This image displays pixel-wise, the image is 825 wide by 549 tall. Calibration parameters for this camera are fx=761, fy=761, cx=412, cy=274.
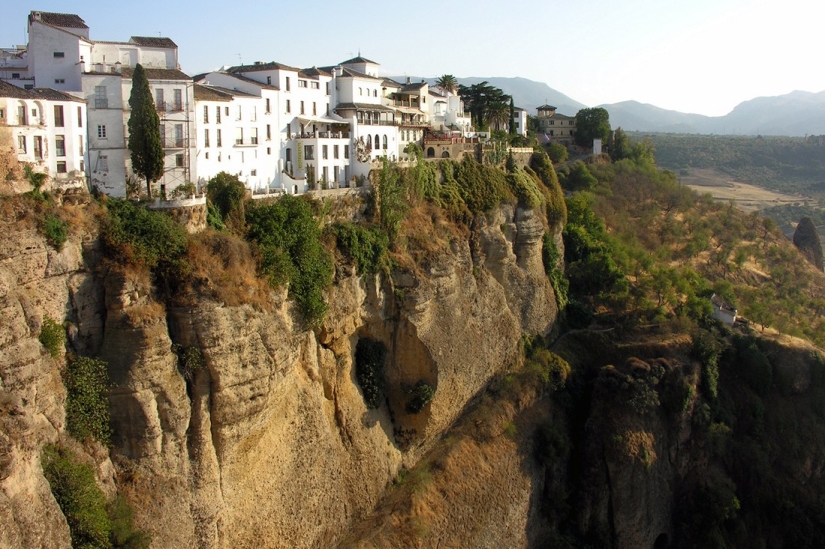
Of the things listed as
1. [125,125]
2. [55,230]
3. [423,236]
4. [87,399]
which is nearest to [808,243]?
[423,236]

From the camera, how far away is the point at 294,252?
1118 inches

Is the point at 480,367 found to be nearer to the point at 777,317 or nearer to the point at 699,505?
the point at 699,505

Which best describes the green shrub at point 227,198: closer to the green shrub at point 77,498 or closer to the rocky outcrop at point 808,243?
the green shrub at point 77,498

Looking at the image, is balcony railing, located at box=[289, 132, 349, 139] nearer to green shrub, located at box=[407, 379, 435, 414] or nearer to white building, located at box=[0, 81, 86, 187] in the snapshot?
white building, located at box=[0, 81, 86, 187]

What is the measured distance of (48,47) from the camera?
27891mm

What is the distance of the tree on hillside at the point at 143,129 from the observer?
1014 inches

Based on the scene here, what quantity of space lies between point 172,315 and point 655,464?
82.9 feet

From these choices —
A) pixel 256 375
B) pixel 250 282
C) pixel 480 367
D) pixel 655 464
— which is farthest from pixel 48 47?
pixel 655 464

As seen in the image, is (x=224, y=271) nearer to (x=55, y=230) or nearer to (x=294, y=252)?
(x=294, y=252)

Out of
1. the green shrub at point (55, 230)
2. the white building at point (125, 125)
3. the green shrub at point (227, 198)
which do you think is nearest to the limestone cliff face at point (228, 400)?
the green shrub at point (55, 230)

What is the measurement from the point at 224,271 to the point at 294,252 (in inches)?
168

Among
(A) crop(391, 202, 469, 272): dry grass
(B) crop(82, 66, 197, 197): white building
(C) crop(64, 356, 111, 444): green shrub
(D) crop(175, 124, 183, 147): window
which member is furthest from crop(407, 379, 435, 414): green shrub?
(C) crop(64, 356, 111, 444): green shrub

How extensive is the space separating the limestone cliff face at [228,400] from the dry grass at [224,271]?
479mm

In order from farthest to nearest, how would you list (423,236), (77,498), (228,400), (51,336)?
(423,236), (228,400), (51,336), (77,498)
